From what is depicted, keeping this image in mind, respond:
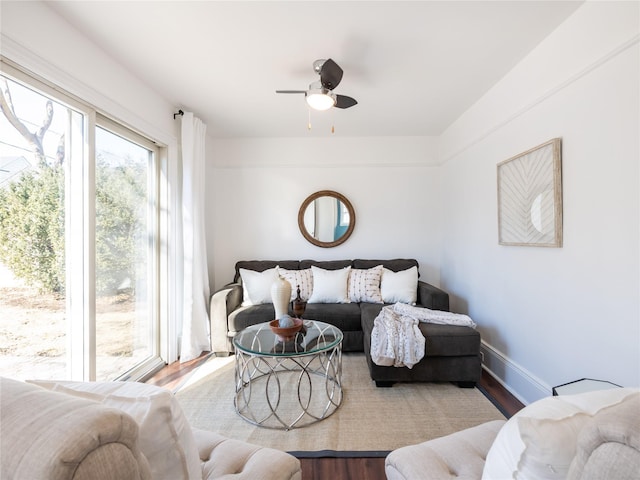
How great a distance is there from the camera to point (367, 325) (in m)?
2.54

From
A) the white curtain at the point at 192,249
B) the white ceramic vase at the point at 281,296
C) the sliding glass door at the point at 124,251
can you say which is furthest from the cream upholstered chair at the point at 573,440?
the white curtain at the point at 192,249

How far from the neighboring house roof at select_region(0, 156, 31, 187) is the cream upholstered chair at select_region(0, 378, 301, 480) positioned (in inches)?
57.8

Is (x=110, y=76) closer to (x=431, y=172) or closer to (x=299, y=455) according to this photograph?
(x=299, y=455)

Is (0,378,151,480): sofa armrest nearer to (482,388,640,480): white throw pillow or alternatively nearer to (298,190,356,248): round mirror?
(482,388,640,480): white throw pillow

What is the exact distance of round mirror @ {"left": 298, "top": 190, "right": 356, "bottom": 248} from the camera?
3736 millimetres

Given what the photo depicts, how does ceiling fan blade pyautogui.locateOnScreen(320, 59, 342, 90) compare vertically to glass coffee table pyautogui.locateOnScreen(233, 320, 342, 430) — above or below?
above

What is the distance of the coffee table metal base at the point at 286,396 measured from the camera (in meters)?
1.86

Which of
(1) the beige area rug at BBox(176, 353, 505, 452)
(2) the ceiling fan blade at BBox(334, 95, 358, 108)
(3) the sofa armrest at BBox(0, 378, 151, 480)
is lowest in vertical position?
(1) the beige area rug at BBox(176, 353, 505, 452)

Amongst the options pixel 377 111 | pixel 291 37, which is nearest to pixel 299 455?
pixel 291 37

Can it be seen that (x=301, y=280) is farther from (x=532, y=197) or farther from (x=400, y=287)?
(x=532, y=197)

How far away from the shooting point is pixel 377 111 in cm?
295

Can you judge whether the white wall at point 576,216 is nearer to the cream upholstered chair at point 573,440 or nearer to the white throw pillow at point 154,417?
the cream upholstered chair at point 573,440

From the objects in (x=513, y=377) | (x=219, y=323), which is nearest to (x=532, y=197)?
(x=513, y=377)

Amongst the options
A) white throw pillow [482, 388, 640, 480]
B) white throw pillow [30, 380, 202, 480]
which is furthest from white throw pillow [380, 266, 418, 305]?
white throw pillow [30, 380, 202, 480]
